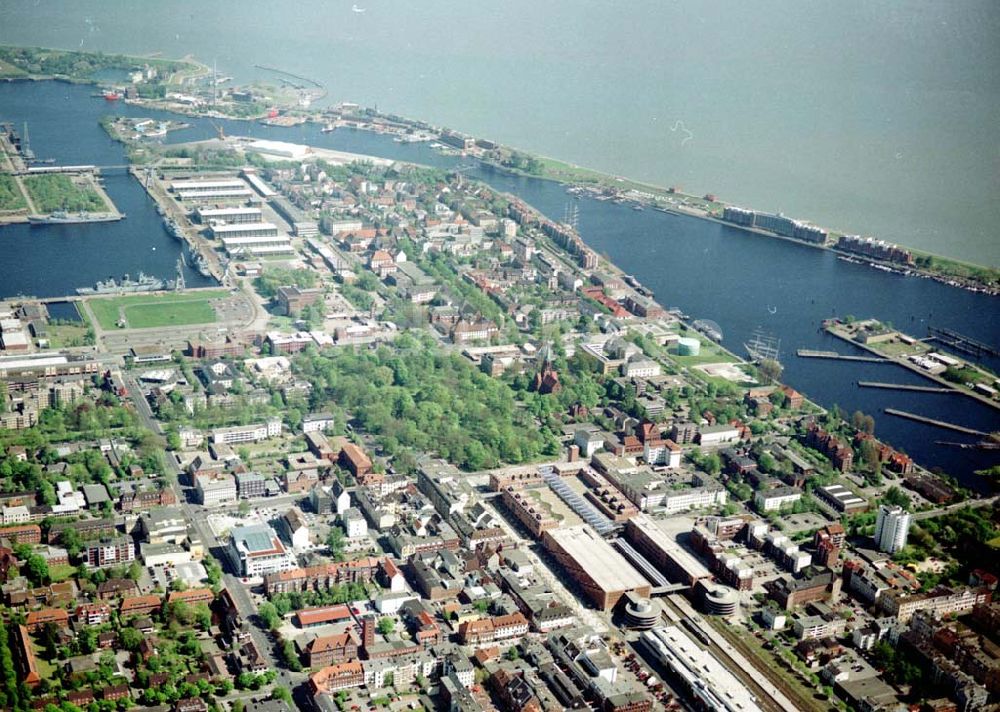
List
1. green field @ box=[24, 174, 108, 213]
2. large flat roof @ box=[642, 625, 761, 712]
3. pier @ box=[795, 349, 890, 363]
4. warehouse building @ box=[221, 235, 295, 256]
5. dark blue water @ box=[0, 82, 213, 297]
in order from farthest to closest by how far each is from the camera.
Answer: green field @ box=[24, 174, 108, 213]
warehouse building @ box=[221, 235, 295, 256]
dark blue water @ box=[0, 82, 213, 297]
pier @ box=[795, 349, 890, 363]
large flat roof @ box=[642, 625, 761, 712]

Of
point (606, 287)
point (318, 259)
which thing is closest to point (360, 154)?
point (318, 259)

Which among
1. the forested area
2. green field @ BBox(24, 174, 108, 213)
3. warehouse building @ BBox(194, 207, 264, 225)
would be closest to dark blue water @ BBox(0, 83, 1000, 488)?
green field @ BBox(24, 174, 108, 213)

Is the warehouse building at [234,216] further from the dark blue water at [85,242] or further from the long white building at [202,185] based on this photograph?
the long white building at [202,185]

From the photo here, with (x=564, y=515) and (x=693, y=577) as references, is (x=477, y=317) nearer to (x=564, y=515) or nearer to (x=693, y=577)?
(x=564, y=515)

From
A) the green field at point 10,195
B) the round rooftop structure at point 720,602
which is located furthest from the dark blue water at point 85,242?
the round rooftop structure at point 720,602

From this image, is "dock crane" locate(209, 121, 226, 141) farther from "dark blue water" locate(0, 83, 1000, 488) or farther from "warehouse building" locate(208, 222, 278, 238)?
"warehouse building" locate(208, 222, 278, 238)

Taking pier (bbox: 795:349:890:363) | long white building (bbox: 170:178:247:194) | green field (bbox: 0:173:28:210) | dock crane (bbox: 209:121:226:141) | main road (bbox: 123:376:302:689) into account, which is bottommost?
main road (bbox: 123:376:302:689)

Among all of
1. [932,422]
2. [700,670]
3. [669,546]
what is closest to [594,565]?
[669,546]
